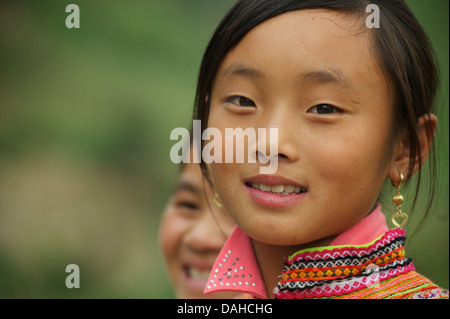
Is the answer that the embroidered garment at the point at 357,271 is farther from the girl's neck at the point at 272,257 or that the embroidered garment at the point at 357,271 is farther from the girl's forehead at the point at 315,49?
the girl's forehead at the point at 315,49

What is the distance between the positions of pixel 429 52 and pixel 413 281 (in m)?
0.58

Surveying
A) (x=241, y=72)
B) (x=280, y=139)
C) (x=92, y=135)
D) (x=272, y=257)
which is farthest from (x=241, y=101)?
(x=92, y=135)

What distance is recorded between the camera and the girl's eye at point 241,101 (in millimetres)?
1391

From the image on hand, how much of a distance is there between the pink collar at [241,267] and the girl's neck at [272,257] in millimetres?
14

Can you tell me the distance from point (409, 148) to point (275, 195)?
38cm

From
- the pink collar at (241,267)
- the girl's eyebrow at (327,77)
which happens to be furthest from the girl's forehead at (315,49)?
the pink collar at (241,267)

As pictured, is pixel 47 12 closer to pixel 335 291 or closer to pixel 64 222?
pixel 64 222

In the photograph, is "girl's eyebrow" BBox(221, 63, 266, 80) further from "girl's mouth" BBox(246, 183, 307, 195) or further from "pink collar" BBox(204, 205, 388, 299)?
"pink collar" BBox(204, 205, 388, 299)

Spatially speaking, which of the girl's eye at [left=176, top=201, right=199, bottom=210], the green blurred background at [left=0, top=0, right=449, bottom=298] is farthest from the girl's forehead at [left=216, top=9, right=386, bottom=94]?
the green blurred background at [left=0, top=0, right=449, bottom=298]

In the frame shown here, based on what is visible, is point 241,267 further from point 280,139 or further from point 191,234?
point 191,234

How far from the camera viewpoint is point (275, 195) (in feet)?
4.40

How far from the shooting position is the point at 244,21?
142cm

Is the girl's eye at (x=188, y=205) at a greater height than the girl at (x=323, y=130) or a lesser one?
greater
